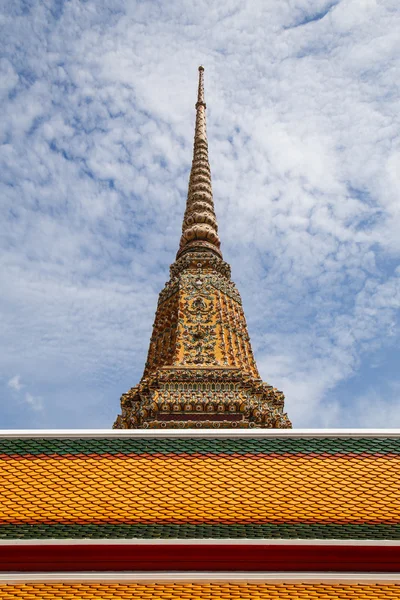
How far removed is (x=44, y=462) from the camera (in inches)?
249

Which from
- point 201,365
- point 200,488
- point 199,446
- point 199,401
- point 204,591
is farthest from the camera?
point 201,365

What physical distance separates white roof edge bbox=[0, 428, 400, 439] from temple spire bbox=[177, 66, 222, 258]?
28.8ft

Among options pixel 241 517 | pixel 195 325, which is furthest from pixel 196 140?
pixel 241 517

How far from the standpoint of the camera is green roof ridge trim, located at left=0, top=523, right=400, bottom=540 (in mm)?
5027

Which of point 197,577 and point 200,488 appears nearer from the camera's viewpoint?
point 197,577

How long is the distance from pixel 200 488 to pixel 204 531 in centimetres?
74

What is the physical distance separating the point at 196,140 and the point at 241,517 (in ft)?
49.4

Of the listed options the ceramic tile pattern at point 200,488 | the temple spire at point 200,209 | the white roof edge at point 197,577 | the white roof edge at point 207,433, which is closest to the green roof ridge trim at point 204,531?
the ceramic tile pattern at point 200,488

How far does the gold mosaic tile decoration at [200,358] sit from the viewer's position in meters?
10.2

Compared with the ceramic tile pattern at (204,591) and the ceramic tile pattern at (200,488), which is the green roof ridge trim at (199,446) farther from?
the ceramic tile pattern at (204,591)

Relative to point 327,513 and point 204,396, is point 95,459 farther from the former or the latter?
point 204,396

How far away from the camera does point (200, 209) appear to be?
1627cm

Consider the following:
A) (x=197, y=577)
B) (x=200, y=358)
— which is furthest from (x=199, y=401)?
(x=197, y=577)

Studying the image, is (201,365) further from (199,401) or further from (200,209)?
(200,209)
